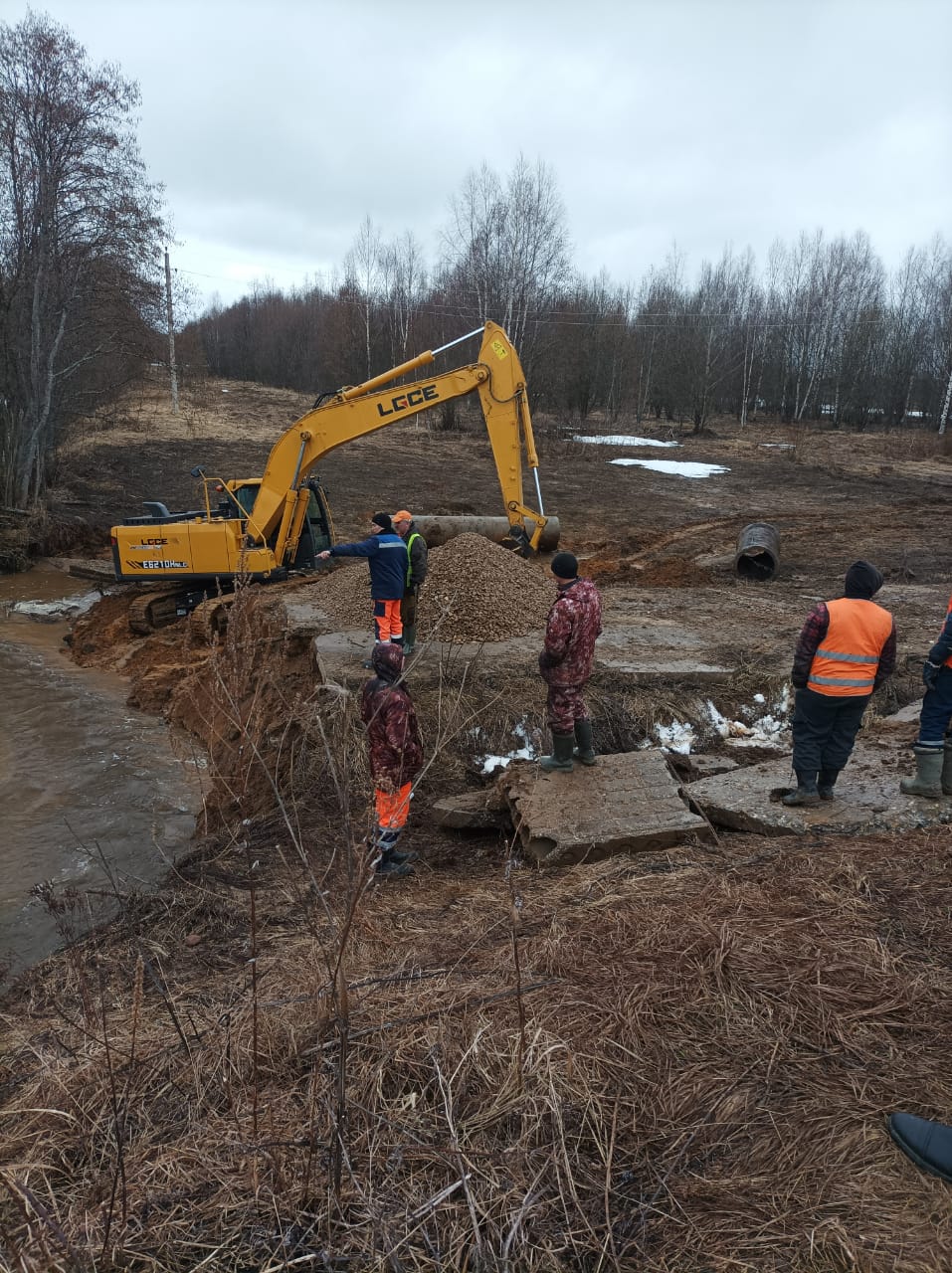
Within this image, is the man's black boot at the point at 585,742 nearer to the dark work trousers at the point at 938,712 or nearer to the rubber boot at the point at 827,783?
the rubber boot at the point at 827,783

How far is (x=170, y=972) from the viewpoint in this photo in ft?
13.2

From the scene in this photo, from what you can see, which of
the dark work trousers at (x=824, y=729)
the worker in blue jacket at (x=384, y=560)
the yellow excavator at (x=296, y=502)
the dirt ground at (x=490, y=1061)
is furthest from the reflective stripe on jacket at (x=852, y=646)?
the yellow excavator at (x=296, y=502)

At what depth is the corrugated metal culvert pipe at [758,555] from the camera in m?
14.0

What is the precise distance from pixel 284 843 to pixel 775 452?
116 ft

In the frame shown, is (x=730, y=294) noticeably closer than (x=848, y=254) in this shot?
No

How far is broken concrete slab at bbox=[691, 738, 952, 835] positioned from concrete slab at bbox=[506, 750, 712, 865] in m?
0.33

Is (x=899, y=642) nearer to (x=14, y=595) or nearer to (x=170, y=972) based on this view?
(x=170, y=972)

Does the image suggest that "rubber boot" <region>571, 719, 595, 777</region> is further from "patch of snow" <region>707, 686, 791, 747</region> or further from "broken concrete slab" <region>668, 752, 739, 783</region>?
"patch of snow" <region>707, 686, 791, 747</region>

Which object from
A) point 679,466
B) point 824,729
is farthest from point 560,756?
point 679,466

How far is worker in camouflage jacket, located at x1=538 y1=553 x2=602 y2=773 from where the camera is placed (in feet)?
19.5

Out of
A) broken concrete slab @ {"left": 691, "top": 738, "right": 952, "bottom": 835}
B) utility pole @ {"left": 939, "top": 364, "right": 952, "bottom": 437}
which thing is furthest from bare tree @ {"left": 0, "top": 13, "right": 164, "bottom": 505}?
utility pole @ {"left": 939, "top": 364, "right": 952, "bottom": 437}

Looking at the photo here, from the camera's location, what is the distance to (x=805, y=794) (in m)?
5.50

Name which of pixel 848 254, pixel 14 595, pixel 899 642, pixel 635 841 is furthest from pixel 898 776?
pixel 848 254

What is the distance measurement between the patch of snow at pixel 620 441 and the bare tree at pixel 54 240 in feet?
74.1
